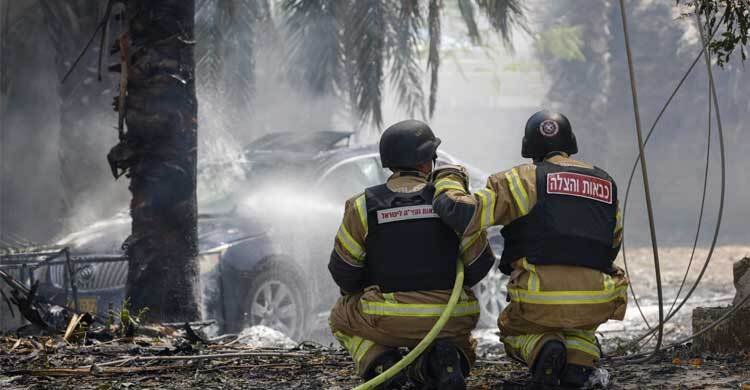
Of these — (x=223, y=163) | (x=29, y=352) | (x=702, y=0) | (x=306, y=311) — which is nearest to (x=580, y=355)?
(x=702, y=0)

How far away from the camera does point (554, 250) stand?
3.97 m

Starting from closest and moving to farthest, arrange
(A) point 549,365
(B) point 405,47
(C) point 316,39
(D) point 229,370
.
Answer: (A) point 549,365 → (D) point 229,370 → (B) point 405,47 → (C) point 316,39

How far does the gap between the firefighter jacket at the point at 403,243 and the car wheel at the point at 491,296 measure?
15.2 feet

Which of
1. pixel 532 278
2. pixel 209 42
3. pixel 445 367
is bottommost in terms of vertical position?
pixel 445 367

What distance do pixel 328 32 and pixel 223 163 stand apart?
4560 mm

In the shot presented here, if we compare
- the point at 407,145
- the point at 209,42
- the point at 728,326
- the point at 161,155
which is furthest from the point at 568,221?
the point at 209,42

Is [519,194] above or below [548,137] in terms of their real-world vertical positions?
below

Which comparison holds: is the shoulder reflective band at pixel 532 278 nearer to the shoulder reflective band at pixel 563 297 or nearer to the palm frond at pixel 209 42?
the shoulder reflective band at pixel 563 297

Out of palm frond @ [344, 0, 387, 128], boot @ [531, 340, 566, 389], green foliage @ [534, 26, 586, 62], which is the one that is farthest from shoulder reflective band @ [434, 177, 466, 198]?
green foliage @ [534, 26, 586, 62]

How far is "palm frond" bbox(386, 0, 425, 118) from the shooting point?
12.0m

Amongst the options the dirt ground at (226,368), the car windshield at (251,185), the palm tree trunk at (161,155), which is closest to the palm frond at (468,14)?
the car windshield at (251,185)

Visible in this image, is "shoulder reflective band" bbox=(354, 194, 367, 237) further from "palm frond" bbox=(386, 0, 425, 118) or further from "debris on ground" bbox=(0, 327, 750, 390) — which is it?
"palm frond" bbox=(386, 0, 425, 118)

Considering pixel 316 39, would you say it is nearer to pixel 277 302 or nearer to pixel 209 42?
pixel 209 42

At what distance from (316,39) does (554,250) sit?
381 inches
